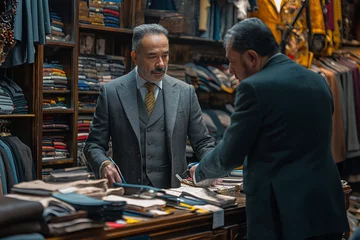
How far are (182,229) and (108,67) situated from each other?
3168 millimetres

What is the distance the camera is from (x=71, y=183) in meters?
2.53

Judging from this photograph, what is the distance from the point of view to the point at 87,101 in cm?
535

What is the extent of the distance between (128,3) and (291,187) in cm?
359

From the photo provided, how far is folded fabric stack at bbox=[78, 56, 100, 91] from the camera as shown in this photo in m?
5.27

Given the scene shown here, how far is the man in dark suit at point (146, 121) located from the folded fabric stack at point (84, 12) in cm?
173

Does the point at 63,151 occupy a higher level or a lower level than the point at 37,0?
lower

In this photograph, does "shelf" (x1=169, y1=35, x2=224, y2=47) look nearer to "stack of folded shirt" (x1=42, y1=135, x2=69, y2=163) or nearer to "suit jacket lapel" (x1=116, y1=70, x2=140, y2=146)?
"stack of folded shirt" (x1=42, y1=135, x2=69, y2=163)

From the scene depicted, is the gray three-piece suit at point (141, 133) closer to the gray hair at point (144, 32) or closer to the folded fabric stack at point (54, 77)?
the gray hair at point (144, 32)

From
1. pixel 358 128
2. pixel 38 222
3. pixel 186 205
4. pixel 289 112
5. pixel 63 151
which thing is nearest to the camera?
pixel 38 222

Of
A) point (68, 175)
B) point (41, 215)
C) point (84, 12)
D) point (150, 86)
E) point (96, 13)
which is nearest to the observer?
point (41, 215)

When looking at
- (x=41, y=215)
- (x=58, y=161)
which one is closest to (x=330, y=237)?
(x=41, y=215)

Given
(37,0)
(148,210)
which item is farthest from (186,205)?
(37,0)

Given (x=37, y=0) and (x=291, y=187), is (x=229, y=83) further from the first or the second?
(x=291, y=187)

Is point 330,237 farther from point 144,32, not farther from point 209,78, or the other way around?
point 209,78
